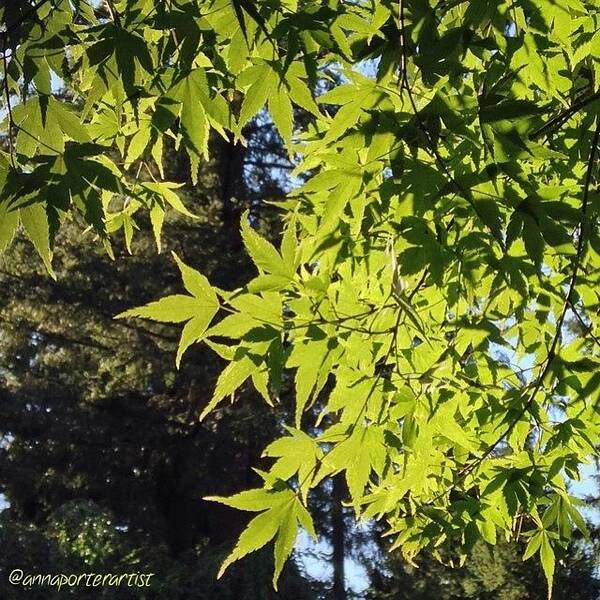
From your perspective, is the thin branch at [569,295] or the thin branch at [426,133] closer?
the thin branch at [426,133]

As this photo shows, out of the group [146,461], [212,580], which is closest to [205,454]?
[146,461]

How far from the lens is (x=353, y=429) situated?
1.46 meters

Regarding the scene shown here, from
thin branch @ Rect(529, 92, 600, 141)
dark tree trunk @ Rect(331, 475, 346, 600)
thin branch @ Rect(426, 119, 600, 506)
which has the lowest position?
thin branch @ Rect(426, 119, 600, 506)

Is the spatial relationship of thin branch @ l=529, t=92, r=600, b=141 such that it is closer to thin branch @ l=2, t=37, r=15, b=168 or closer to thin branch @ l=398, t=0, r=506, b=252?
thin branch @ l=398, t=0, r=506, b=252

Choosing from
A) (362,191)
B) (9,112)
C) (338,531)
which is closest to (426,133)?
(362,191)

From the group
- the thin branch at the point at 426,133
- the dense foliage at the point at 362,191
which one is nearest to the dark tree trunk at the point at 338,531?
the dense foliage at the point at 362,191

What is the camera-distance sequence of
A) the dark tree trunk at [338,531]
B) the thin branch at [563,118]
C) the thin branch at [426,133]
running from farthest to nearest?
the dark tree trunk at [338,531] → the thin branch at [563,118] → the thin branch at [426,133]

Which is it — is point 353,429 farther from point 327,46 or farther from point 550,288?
point 327,46

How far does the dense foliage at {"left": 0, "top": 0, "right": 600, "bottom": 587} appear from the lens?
124 centimetres

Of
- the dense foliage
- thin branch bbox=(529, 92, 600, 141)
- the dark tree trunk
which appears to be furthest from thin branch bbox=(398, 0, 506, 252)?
the dark tree trunk

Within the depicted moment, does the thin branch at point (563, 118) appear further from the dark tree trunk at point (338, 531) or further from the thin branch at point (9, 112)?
the dark tree trunk at point (338, 531)

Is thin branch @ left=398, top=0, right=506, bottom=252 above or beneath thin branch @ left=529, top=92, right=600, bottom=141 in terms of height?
beneath

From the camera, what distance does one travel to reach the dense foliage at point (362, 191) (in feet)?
4.08

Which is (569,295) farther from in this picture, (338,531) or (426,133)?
(338,531)
